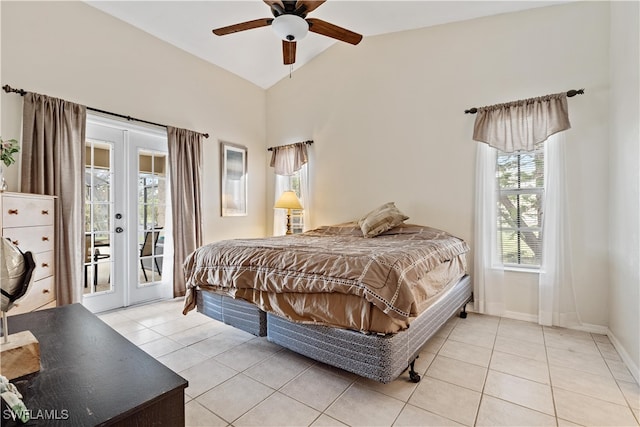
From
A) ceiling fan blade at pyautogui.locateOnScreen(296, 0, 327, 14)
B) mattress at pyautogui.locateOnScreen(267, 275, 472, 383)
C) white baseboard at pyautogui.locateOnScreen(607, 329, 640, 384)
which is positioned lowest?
white baseboard at pyautogui.locateOnScreen(607, 329, 640, 384)

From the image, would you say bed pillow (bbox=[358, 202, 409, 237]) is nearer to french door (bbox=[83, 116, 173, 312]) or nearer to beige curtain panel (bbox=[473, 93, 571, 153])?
Result: beige curtain panel (bbox=[473, 93, 571, 153])

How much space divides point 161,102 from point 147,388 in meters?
3.94

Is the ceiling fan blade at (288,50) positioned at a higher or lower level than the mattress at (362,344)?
higher

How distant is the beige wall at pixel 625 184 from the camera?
2111mm

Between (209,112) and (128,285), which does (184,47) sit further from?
(128,285)

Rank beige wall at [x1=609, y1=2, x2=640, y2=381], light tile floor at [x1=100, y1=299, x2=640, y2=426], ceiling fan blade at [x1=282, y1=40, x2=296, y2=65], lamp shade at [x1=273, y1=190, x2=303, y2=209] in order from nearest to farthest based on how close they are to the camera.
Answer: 1. light tile floor at [x1=100, y1=299, x2=640, y2=426]
2. beige wall at [x1=609, y1=2, x2=640, y2=381]
3. ceiling fan blade at [x1=282, y1=40, x2=296, y2=65]
4. lamp shade at [x1=273, y1=190, x2=303, y2=209]

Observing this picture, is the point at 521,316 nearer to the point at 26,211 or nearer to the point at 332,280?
the point at 332,280

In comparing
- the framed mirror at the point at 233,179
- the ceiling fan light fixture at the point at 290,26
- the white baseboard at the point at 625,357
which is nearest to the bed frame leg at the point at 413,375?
the white baseboard at the point at 625,357

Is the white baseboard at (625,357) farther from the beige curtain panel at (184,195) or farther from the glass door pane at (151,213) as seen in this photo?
the glass door pane at (151,213)

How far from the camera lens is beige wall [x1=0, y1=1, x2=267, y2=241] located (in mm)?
2777

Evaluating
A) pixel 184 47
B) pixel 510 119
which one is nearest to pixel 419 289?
pixel 510 119

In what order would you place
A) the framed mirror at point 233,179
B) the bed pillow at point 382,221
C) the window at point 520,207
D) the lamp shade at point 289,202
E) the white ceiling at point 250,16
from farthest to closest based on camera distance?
the framed mirror at point 233,179 → the lamp shade at point 289,202 → the bed pillow at point 382,221 → the white ceiling at point 250,16 → the window at point 520,207

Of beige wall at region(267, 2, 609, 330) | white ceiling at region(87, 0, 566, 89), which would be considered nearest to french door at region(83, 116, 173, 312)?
white ceiling at region(87, 0, 566, 89)

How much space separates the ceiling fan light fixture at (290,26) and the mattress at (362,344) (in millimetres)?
2290
